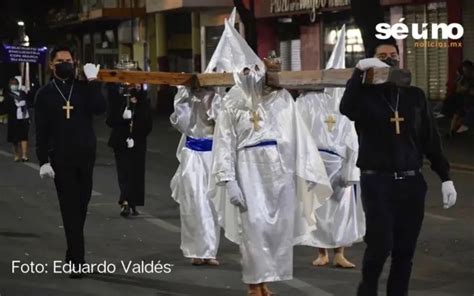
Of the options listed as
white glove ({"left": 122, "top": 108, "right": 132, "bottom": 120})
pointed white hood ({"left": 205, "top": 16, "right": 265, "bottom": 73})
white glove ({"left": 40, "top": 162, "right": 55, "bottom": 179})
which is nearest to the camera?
white glove ({"left": 40, "top": 162, "right": 55, "bottom": 179})

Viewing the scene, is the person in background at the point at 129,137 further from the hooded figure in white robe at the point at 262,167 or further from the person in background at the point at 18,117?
the person in background at the point at 18,117

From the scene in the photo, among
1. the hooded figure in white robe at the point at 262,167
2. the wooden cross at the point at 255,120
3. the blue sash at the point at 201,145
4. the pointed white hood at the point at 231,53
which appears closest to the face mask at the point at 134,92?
the pointed white hood at the point at 231,53

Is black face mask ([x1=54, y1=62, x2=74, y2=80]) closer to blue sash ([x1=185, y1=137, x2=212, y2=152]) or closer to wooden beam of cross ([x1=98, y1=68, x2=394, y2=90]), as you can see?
wooden beam of cross ([x1=98, y1=68, x2=394, y2=90])

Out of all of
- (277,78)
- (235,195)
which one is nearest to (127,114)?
(277,78)

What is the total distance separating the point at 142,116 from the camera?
13.2m

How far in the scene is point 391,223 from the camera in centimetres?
682

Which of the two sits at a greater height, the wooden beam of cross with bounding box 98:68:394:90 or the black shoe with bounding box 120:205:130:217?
the wooden beam of cross with bounding box 98:68:394:90

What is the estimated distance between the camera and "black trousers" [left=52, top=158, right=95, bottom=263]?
895 centimetres

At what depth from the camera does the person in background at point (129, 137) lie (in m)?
13.0

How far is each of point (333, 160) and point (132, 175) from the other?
4.32 metres

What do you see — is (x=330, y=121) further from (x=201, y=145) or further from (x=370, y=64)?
(x=370, y=64)

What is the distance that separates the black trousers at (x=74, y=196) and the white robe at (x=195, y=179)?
108 cm

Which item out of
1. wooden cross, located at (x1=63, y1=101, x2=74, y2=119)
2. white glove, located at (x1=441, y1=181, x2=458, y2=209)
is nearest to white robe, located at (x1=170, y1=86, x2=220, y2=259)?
wooden cross, located at (x1=63, y1=101, x2=74, y2=119)

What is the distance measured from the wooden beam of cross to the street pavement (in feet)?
5.71
